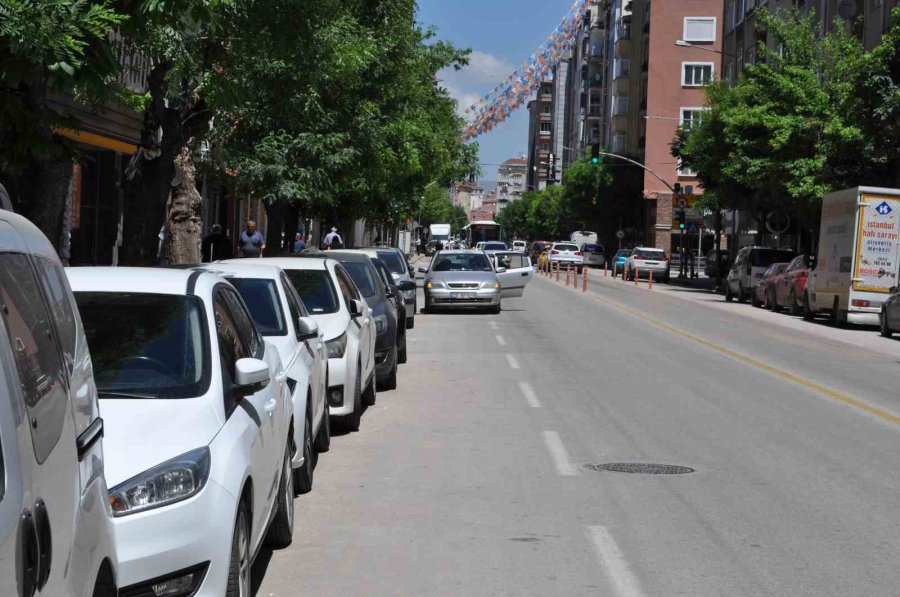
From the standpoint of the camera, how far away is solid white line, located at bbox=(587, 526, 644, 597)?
6391mm

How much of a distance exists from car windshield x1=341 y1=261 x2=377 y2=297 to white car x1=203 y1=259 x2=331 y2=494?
16.7 ft

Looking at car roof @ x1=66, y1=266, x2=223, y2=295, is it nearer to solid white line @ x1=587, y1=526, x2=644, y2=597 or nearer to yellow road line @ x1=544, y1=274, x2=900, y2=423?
solid white line @ x1=587, y1=526, x2=644, y2=597

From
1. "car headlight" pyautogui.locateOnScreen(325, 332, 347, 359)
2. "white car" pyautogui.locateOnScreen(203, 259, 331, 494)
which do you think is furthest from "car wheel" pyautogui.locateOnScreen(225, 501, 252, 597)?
"car headlight" pyautogui.locateOnScreen(325, 332, 347, 359)

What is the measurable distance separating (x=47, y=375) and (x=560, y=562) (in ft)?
13.6

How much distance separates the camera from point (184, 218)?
1966 centimetres

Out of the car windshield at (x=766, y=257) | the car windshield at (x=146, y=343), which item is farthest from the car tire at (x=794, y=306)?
the car windshield at (x=146, y=343)

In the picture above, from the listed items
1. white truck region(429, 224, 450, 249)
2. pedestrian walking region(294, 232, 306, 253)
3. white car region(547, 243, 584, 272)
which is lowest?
white truck region(429, 224, 450, 249)

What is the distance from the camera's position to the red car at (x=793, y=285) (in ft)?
116

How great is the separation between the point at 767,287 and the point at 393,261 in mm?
17869

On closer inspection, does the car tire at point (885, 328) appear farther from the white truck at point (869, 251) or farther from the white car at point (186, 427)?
the white car at point (186, 427)

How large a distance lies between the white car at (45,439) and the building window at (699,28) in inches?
3420

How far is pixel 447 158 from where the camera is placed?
42562mm

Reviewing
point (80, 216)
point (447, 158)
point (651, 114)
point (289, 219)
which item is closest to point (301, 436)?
point (80, 216)

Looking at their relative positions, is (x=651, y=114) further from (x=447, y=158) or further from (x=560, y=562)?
(x=560, y=562)
